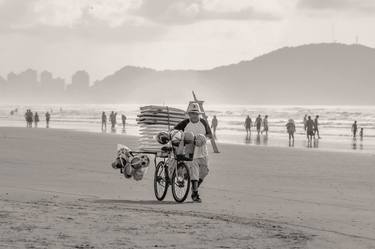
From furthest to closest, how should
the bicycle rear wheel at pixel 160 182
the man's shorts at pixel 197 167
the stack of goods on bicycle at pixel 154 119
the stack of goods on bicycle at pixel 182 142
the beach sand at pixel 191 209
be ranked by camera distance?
the stack of goods on bicycle at pixel 154 119 → the bicycle rear wheel at pixel 160 182 → the man's shorts at pixel 197 167 → the stack of goods on bicycle at pixel 182 142 → the beach sand at pixel 191 209

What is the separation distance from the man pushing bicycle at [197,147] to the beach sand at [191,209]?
466 mm

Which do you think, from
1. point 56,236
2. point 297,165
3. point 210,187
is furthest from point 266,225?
point 297,165

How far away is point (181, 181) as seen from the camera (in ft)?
40.8

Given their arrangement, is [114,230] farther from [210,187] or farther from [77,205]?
[210,187]

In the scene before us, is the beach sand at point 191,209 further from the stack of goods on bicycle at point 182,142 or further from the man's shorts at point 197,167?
the stack of goods on bicycle at point 182,142

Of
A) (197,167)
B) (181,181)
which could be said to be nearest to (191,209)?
(181,181)

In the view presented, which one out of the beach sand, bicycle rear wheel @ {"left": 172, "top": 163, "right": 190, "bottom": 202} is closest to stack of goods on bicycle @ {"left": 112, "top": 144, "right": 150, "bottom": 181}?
the beach sand

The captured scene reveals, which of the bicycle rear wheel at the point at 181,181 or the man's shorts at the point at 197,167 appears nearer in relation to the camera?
the bicycle rear wheel at the point at 181,181

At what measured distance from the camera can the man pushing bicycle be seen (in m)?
12.5

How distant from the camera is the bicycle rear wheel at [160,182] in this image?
12.6 meters

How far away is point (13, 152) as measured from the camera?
24.9 m

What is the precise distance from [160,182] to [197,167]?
770 mm

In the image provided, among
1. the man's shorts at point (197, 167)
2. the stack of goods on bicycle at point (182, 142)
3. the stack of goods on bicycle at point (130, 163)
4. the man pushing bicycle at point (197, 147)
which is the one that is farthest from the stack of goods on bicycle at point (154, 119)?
the stack of goods on bicycle at point (182, 142)

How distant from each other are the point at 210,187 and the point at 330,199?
2.87 meters
